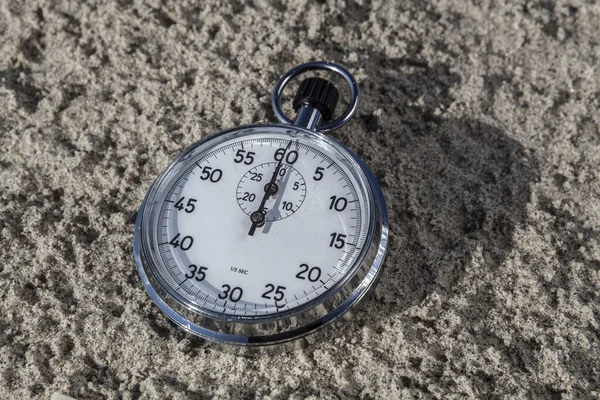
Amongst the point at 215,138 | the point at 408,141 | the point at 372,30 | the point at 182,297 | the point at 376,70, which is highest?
the point at 372,30

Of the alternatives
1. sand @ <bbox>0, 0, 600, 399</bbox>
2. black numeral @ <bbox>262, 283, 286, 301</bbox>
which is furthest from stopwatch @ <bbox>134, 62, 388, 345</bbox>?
sand @ <bbox>0, 0, 600, 399</bbox>

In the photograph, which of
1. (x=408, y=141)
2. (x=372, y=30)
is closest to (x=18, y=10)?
(x=372, y=30)

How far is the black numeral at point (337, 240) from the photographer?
76.2 inches

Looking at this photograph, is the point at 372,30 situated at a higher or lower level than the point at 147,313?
higher

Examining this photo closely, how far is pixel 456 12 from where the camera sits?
258cm

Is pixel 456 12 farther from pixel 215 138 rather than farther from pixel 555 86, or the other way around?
pixel 215 138

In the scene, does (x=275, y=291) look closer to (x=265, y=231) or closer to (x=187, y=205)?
(x=265, y=231)

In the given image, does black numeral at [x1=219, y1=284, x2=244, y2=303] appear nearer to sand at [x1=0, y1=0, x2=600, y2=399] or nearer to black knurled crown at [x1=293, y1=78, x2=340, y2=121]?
sand at [x1=0, y1=0, x2=600, y2=399]

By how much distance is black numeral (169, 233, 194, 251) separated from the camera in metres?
1.97

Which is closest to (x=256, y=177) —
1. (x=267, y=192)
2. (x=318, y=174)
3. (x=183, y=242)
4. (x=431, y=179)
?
(x=267, y=192)

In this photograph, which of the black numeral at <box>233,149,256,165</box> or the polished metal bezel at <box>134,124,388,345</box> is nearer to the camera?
the polished metal bezel at <box>134,124,388,345</box>

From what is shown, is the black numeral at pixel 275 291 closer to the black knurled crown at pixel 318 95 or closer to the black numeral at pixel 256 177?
the black numeral at pixel 256 177

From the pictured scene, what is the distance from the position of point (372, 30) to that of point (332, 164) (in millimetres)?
685

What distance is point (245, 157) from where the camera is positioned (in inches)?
83.1
